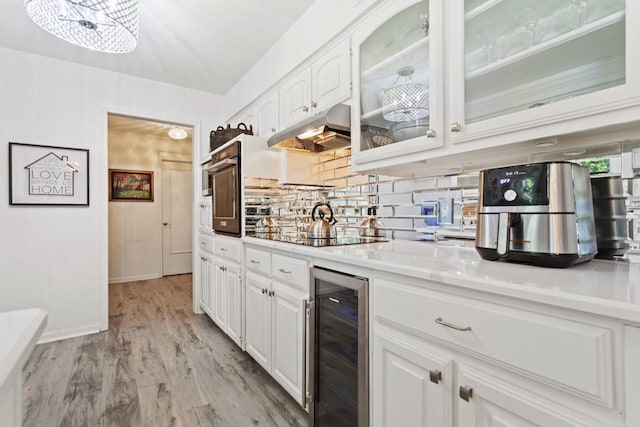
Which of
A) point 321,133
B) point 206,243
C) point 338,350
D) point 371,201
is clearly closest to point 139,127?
point 206,243

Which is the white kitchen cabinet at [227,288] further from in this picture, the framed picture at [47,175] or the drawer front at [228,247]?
the framed picture at [47,175]

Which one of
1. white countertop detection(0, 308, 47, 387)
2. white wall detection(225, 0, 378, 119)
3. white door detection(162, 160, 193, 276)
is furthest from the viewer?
white door detection(162, 160, 193, 276)

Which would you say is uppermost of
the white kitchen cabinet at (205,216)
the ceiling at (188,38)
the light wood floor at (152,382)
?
the ceiling at (188,38)

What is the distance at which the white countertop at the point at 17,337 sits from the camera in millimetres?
435

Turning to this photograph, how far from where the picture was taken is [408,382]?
1035 millimetres

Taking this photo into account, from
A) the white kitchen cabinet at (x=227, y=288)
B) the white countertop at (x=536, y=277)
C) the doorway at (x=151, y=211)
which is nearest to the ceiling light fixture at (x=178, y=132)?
the doorway at (x=151, y=211)

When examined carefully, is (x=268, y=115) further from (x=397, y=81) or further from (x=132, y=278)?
(x=132, y=278)

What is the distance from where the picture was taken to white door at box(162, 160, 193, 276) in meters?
5.42

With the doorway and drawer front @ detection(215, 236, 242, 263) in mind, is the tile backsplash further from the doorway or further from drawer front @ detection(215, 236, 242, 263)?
the doorway

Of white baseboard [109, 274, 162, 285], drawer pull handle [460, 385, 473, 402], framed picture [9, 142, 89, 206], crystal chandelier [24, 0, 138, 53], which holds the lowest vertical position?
white baseboard [109, 274, 162, 285]

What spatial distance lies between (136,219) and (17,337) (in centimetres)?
530

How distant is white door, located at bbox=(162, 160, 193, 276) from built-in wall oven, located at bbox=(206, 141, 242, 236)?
3041mm

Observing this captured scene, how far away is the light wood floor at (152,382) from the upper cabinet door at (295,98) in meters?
1.82

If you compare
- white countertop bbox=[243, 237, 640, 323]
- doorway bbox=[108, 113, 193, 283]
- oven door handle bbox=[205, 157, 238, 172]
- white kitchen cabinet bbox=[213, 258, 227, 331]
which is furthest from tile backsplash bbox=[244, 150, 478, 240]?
doorway bbox=[108, 113, 193, 283]
